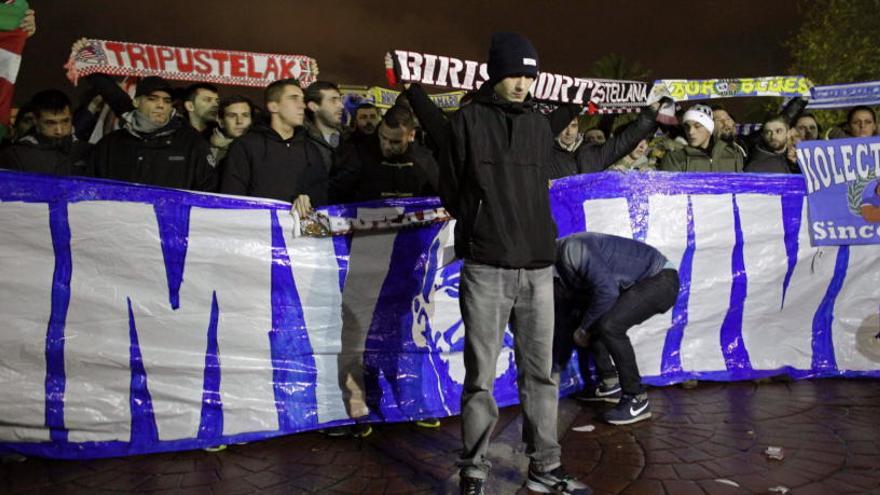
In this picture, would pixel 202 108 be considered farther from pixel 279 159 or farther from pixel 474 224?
pixel 474 224

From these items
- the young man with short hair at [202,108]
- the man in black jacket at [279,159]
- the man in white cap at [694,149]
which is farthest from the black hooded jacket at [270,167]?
the man in white cap at [694,149]

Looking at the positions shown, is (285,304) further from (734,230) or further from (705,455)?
(734,230)

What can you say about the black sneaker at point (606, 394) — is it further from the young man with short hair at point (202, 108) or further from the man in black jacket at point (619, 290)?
the young man with short hair at point (202, 108)

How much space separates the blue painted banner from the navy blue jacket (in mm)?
1725

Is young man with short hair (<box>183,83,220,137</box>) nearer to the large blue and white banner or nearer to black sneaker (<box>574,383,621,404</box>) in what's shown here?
the large blue and white banner

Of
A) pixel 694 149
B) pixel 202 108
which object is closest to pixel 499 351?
pixel 694 149

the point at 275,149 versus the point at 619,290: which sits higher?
the point at 275,149

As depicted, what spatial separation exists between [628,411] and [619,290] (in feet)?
2.62

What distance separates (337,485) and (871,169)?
4804mm

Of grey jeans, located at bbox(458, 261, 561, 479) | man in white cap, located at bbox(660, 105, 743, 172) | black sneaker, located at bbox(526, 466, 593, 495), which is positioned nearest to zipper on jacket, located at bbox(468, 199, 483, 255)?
grey jeans, located at bbox(458, 261, 561, 479)

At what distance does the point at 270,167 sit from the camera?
15.2 feet

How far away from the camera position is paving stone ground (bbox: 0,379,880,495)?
3.58m

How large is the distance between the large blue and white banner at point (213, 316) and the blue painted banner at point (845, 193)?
1.47 meters

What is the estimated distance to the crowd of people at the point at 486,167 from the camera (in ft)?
10.7
